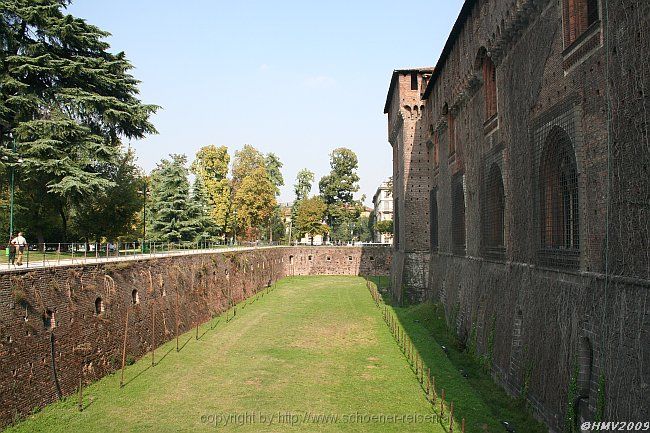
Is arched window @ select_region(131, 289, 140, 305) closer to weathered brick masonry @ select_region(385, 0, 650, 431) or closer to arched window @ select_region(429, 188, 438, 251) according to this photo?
weathered brick masonry @ select_region(385, 0, 650, 431)

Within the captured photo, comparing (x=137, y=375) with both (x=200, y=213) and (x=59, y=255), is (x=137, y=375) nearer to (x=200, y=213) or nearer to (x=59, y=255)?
(x=59, y=255)

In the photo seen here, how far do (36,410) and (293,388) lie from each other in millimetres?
6153

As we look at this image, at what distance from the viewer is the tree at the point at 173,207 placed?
3734cm

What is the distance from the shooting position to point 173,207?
37688 mm

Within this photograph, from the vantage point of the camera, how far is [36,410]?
11.4m

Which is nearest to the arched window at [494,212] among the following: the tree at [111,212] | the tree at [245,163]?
the tree at [111,212]

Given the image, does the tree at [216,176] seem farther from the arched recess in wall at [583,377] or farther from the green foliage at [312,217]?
the arched recess in wall at [583,377]

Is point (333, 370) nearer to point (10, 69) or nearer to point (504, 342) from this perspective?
point (504, 342)

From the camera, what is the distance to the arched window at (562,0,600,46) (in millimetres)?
9578

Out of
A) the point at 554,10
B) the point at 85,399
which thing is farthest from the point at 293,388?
the point at 554,10

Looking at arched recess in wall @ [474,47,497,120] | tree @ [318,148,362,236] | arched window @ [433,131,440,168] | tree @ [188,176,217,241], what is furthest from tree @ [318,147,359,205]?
arched recess in wall @ [474,47,497,120]

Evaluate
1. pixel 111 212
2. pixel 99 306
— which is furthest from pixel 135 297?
pixel 111 212

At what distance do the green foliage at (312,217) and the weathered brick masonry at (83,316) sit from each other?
126 ft

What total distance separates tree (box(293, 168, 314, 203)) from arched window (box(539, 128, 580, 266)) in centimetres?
6516
